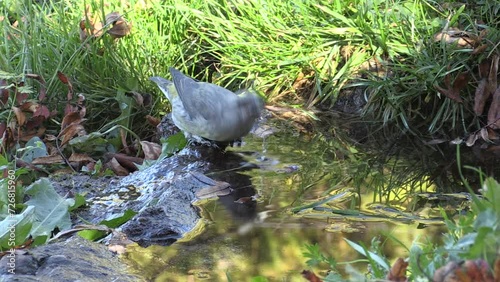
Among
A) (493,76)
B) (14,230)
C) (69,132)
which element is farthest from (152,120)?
(14,230)

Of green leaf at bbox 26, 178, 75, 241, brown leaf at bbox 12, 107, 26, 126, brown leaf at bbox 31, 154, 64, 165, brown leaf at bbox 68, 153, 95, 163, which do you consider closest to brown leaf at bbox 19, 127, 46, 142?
brown leaf at bbox 12, 107, 26, 126

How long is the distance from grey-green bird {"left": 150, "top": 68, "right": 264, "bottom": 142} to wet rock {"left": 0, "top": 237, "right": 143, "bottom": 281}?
5.48 feet

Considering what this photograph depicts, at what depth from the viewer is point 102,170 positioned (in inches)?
186

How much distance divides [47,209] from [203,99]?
52.6 inches

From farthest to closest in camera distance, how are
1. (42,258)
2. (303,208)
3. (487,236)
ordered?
(303,208) → (42,258) → (487,236)

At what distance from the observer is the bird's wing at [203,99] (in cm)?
429

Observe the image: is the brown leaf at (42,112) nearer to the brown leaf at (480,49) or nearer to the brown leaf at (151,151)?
the brown leaf at (151,151)

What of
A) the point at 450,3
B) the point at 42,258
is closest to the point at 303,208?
the point at 42,258

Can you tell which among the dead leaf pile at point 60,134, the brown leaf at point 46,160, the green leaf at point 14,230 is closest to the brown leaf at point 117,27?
the dead leaf pile at point 60,134

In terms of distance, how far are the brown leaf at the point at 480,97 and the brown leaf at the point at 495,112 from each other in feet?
0.20

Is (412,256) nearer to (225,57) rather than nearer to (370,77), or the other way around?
(370,77)

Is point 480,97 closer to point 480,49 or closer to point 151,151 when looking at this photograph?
point 480,49

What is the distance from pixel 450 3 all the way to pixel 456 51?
63 cm

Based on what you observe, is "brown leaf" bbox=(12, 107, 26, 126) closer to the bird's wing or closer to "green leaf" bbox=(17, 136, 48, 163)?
"green leaf" bbox=(17, 136, 48, 163)
